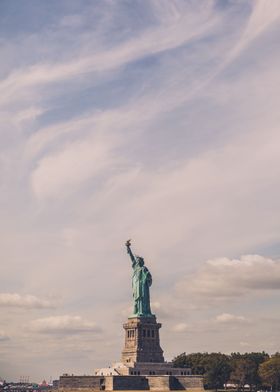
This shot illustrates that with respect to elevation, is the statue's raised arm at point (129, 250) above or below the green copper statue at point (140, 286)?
above

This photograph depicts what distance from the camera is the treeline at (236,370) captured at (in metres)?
114

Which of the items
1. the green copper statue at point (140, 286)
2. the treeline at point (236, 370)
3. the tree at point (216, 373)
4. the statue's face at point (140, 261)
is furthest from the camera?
the statue's face at point (140, 261)

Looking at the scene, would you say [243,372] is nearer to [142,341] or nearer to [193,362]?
[193,362]

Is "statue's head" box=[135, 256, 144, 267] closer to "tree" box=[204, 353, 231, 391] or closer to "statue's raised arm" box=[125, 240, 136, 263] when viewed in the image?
"statue's raised arm" box=[125, 240, 136, 263]

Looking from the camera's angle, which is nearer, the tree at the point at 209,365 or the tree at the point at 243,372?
the tree at the point at 209,365

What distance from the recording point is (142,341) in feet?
379

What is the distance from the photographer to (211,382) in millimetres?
112750

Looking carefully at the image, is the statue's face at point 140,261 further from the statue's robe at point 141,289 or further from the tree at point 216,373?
the tree at point 216,373

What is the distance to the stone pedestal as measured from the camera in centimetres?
11491

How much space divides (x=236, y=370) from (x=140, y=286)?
2315 cm

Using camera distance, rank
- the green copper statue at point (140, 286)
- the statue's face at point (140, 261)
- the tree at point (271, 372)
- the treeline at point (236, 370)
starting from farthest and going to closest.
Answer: the statue's face at point (140, 261)
the green copper statue at point (140, 286)
the treeline at point (236, 370)
the tree at point (271, 372)

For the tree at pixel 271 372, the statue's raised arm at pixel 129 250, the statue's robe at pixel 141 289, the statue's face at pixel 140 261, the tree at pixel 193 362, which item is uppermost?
the statue's raised arm at pixel 129 250

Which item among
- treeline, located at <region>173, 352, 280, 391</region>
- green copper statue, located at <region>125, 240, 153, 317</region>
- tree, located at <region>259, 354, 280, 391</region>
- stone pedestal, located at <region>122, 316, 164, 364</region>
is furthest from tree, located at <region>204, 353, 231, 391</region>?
green copper statue, located at <region>125, 240, 153, 317</region>


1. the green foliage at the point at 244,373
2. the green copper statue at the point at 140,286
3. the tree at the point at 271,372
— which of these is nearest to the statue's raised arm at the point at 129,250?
the green copper statue at the point at 140,286
